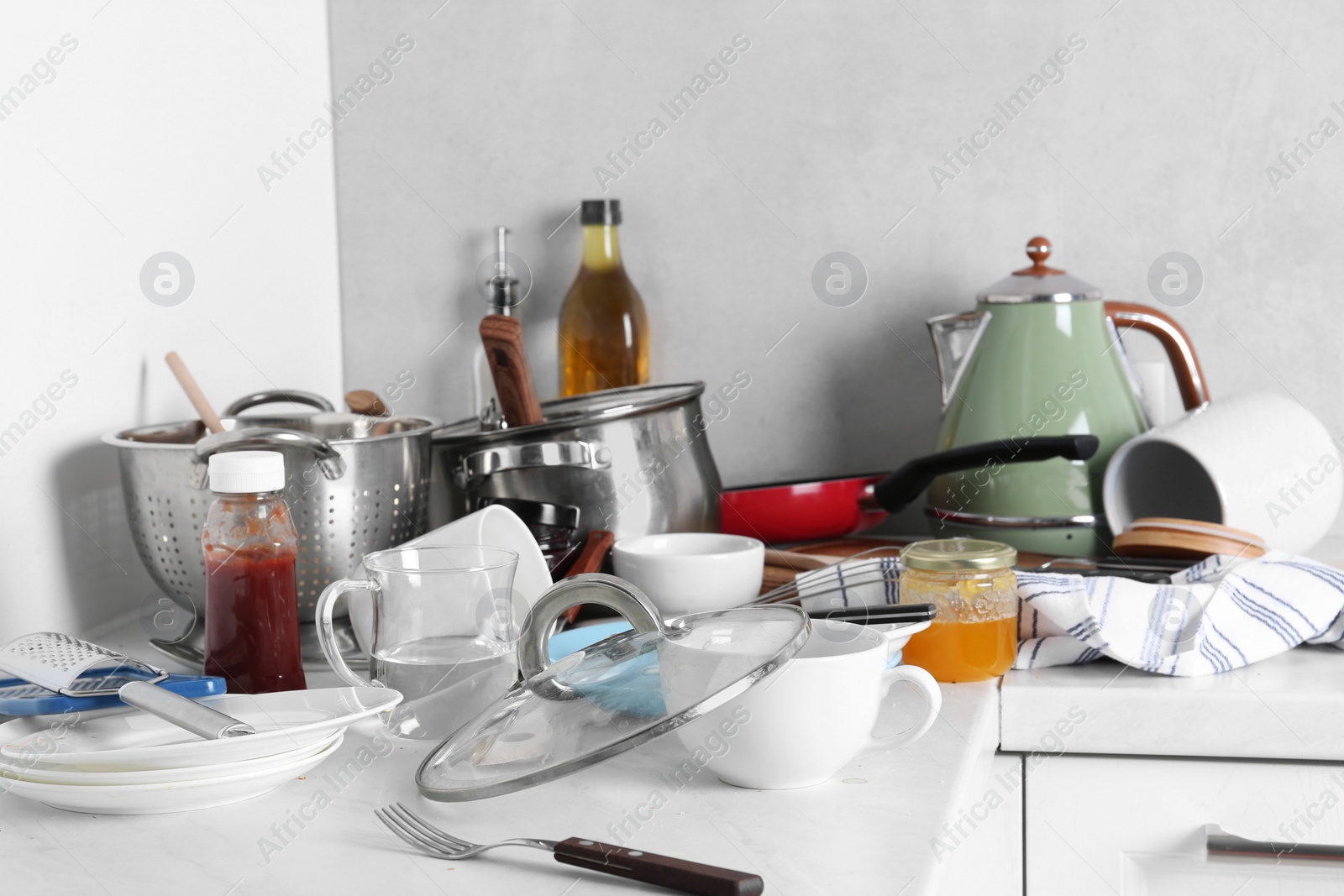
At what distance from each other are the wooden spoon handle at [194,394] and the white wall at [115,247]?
0.11ft

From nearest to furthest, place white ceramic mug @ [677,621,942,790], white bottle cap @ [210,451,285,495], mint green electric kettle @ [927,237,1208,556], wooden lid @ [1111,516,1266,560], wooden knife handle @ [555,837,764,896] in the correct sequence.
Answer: wooden knife handle @ [555,837,764,896], white ceramic mug @ [677,621,942,790], white bottle cap @ [210,451,285,495], wooden lid @ [1111,516,1266,560], mint green electric kettle @ [927,237,1208,556]

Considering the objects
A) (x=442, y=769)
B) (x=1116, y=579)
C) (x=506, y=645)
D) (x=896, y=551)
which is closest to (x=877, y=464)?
(x=896, y=551)

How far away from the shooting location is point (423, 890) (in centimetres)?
49

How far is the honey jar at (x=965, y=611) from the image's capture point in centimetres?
77

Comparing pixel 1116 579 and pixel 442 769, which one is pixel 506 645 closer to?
pixel 442 769

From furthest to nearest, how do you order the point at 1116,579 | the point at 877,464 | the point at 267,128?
the point at 877,464, the point at 267,128, the point at 1116,579

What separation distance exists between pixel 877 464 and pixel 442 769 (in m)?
0.84

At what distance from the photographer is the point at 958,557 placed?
78 cm

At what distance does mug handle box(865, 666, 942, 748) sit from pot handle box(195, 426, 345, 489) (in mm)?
423

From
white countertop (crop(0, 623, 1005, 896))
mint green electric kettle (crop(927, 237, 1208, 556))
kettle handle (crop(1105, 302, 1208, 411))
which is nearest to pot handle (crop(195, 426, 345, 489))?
white countertop (crop(0, 623, 1005, 896))

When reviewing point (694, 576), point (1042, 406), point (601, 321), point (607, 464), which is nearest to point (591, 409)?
point (607, 464)

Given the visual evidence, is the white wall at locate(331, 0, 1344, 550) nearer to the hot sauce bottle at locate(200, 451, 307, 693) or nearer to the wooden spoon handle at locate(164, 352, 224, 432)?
the wooden spoon handle at locate(164, 352, 224, 432)

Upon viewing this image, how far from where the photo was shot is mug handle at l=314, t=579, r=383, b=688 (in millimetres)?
673

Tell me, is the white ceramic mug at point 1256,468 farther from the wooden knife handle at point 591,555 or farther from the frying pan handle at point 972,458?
the wooden knife handle at point 591,555
